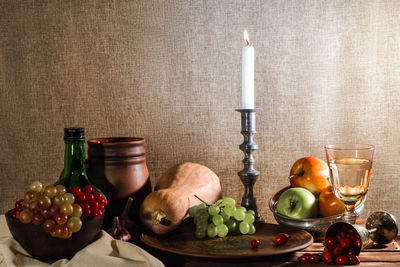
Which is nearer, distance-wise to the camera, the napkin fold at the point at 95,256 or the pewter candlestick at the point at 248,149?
the napkin fold at the point at 95,256

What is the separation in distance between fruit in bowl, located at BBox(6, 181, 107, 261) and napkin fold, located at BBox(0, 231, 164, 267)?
0.05ft

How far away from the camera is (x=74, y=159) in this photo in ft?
2.89

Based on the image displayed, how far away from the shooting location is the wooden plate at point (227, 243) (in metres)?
0.78

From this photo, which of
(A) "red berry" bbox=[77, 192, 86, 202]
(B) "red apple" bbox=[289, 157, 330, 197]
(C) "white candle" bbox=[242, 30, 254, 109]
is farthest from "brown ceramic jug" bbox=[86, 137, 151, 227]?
(B) "red apple" bbox=[289, 157, 330, 197]

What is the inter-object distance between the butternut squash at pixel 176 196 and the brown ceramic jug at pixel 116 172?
0.19 feet

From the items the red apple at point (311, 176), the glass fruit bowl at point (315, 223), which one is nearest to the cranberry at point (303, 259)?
the glass fruit bowl at point (315, 223)

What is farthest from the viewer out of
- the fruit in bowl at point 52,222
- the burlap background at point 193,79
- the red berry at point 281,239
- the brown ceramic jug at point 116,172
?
the burlap background at point 193,79

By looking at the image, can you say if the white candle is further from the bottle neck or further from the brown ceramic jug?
the bottle neck

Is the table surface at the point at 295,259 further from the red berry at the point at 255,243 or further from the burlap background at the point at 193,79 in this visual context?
the burlap background at the point at 193,79

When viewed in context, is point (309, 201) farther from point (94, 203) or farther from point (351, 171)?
point (94, 203)

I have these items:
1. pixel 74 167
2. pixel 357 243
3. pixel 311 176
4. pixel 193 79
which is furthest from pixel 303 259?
pixel 193 79

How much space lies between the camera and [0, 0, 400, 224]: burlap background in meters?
1.16

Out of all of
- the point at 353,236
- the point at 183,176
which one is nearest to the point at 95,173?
the point at 183,176

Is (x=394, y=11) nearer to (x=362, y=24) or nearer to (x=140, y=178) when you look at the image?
(x=362, y=24)
